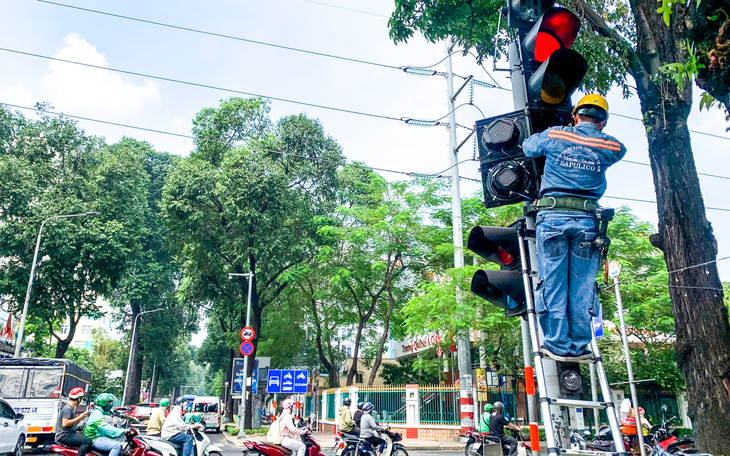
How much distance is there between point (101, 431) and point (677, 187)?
9.55 m

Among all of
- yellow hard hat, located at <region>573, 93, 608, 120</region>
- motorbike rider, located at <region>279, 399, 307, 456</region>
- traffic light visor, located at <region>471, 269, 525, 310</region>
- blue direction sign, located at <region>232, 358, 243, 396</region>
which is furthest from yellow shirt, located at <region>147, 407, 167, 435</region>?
blue direction sign, located at <region>232, 358, 243, 396</region>

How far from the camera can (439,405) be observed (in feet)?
69.5

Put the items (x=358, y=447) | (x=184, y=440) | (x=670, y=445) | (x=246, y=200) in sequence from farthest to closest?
1. (x=246, y=200)
2. (x=358, y=447)
3. (x=184, y=440)
4. (x=670, y=445)

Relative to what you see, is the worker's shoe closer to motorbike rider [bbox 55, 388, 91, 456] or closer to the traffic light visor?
the traffic light visor

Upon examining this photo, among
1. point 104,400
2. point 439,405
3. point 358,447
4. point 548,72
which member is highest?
point 548,72

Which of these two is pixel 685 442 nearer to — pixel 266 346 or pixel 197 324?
pixel 266 346

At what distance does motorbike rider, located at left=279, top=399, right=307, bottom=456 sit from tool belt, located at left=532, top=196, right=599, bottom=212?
8022mm

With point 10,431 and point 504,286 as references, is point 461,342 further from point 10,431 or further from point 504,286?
point 504,286

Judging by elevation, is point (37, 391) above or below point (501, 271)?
Answer: below

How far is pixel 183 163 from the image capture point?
92.6 feet

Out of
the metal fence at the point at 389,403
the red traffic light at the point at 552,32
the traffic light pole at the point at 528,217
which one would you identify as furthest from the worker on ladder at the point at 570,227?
the metal fence at the point at 389,403

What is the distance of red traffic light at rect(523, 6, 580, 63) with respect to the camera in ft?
13.1

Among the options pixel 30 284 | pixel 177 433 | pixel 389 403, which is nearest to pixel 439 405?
pixel 389 403

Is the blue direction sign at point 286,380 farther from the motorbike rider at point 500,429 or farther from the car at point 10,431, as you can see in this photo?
the motorbike rider at point 500,429
